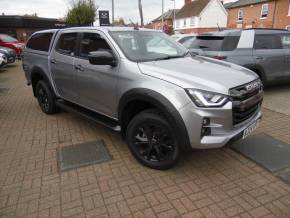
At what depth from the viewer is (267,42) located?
7.00 metres

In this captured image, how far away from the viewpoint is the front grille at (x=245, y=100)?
2.92m

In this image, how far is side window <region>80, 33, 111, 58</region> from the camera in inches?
150

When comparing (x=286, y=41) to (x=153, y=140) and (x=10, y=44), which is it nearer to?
(x=153, y=140)

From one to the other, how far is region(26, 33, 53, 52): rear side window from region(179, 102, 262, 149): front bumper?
3594 mm

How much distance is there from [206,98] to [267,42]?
5276mm

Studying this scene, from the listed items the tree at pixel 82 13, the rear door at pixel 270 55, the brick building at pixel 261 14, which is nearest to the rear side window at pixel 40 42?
the rear door at pixel 270 55

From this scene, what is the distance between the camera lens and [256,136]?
4383 millimetres

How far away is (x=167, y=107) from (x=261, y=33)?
5350 millimetres

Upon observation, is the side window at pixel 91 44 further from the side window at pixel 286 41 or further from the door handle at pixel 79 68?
the side window at pixel 286 41

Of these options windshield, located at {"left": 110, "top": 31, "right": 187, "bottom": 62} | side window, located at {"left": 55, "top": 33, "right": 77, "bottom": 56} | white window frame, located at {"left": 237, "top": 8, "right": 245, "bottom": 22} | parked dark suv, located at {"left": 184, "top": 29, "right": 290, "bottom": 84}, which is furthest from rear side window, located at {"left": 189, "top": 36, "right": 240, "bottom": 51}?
white window frame, located at {"left": 237, "top": 8, "right": 245, "bottom": 22}

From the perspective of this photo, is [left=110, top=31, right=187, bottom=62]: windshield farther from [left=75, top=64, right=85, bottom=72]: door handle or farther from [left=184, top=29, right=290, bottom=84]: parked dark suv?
[left=184, top=29, right=290, bottom=84]: parked dark suv

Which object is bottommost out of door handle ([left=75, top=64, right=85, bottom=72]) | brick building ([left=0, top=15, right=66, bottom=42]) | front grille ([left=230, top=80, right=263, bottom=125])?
front grille ([left=230, top=80, right=263, bottom=125])

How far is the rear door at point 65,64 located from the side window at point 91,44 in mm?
240

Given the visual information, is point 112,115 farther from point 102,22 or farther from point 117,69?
point 102,22
